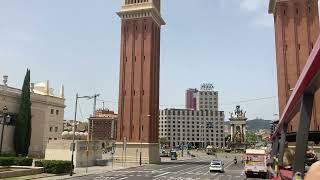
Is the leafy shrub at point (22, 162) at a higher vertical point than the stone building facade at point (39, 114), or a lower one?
lower

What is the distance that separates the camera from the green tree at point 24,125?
64875mm

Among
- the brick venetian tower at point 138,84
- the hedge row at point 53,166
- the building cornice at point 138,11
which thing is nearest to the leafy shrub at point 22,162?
the hedge row at point 53,166

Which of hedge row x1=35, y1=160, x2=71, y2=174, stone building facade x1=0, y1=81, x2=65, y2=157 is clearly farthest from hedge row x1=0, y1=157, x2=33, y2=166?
stone building facade x1=0, y1=81, x2=65, y2=157

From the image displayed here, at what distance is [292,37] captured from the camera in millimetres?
69875

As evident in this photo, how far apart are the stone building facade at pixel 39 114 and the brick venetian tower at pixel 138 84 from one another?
44.7 feet

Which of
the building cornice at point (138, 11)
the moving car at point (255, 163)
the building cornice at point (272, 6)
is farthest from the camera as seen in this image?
the building cornice at point (138, 11)

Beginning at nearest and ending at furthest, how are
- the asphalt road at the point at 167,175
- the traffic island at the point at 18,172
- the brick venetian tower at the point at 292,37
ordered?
the traffic island at the point at 18,172
the asphalt road at the point at 167,175
the brick venetian tower at the point at 292,37

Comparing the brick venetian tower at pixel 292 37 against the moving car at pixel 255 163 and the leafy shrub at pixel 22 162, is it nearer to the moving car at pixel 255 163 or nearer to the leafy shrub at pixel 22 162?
the moving car at pixel 255 163

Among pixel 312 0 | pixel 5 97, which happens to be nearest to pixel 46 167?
pixel 5 97

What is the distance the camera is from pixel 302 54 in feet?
226

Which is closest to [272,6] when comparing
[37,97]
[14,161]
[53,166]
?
[37,97]

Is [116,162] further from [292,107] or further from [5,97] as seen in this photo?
[292,107]

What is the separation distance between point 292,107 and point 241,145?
132967mm

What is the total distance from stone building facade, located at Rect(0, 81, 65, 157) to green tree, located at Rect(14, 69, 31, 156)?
4.67ft
